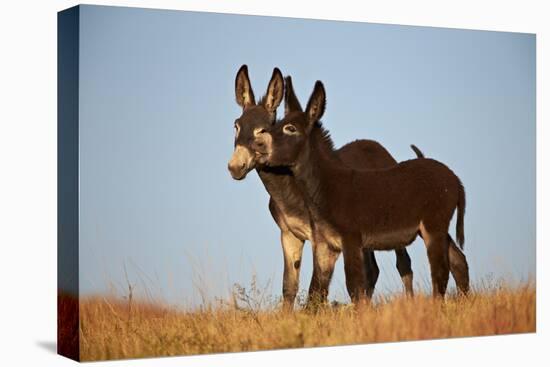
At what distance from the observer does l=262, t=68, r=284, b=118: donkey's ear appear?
11.8 meters

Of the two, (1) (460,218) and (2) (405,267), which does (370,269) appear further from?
(1) (460,218)

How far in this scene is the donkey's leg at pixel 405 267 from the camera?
1272 cm

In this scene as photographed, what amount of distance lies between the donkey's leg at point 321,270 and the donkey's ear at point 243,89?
1.49m

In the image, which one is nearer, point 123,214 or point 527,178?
point 123,214

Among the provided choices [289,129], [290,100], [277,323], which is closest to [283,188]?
[289,129]

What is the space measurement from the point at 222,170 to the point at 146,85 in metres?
1.11

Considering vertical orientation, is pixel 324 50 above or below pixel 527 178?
above

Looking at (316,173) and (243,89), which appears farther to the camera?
(316,173)

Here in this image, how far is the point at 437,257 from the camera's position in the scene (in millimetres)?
12367

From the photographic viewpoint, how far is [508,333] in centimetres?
1297

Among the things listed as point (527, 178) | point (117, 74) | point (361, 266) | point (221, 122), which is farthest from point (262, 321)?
point (527, 178)

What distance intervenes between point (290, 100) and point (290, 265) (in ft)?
5.21

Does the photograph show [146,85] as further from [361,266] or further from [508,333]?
[508,333]

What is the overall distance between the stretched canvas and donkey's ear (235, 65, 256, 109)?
0.01m
